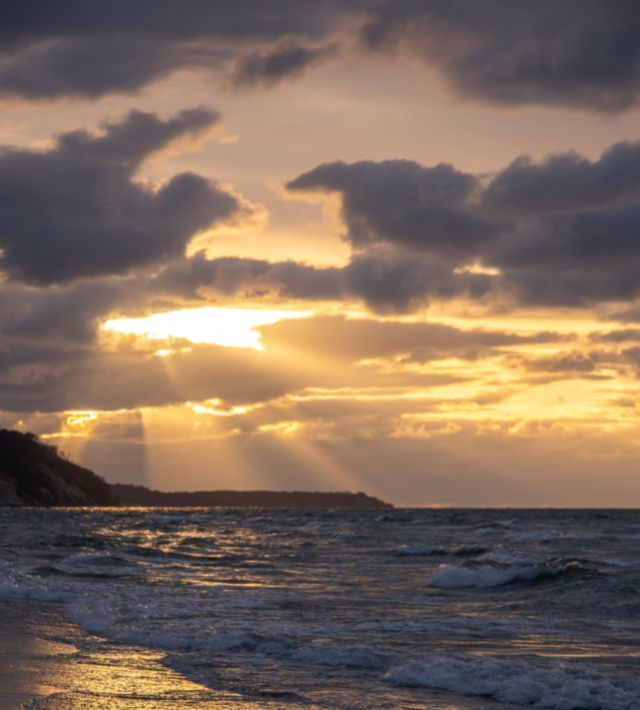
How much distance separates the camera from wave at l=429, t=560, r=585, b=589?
36.7m

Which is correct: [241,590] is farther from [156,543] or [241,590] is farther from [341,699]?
[156,543]

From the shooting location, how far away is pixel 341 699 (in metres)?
16.2

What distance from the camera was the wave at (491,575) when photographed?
36.7 metres

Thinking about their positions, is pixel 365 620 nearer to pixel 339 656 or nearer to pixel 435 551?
pixel 339 656

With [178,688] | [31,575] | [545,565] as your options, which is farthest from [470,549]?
[178,688]

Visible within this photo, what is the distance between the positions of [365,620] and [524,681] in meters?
8.58

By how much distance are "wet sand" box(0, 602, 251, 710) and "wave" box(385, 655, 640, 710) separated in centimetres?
362

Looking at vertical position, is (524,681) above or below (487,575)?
above

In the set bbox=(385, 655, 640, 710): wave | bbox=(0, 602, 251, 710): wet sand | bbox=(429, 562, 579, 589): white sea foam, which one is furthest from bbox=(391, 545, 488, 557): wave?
bbox=(385, 655, 640, 710): wave

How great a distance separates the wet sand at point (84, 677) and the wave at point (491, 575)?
54.0ft

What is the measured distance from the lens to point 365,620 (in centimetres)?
2530

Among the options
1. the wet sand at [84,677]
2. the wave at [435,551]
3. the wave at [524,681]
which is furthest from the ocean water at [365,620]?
the wet sand at [84,677]

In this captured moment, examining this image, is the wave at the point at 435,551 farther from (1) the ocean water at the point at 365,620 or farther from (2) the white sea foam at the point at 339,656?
(2) the white sea foam at the point at 339,656

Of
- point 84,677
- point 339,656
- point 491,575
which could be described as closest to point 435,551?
point 491,575
